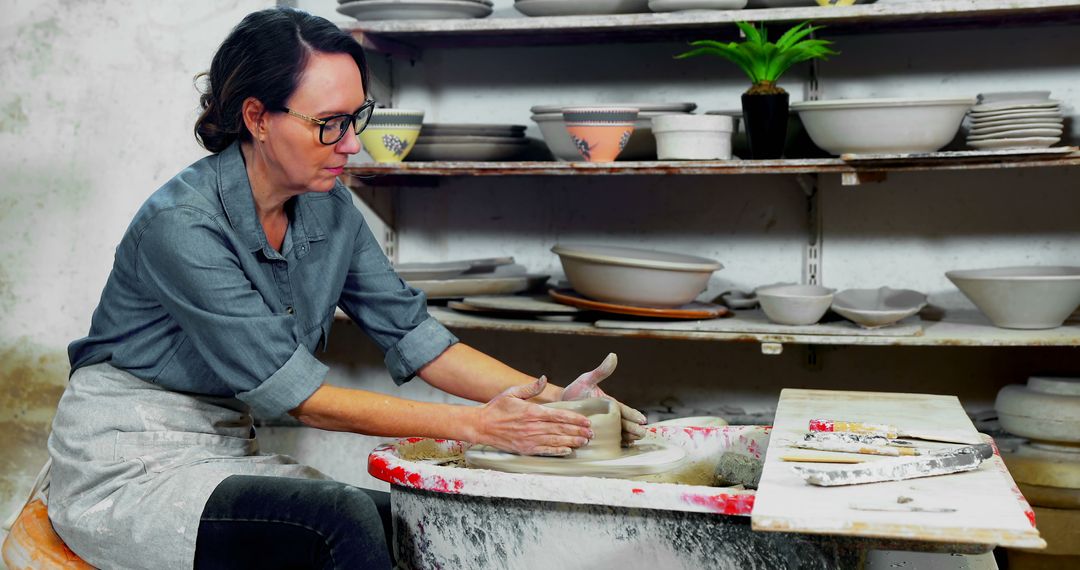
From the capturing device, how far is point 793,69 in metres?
2.97

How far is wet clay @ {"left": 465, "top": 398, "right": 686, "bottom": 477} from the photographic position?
176 cm

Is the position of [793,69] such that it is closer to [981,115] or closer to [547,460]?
[981,115]

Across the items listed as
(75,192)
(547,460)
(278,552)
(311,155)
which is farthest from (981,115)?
(75,192)

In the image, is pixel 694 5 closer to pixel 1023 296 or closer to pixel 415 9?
pixel 415 9

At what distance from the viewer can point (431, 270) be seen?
3.00 metres

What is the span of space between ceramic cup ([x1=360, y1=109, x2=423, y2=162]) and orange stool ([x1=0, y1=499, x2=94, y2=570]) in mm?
1313

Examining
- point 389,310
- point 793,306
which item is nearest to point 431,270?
point 389,310

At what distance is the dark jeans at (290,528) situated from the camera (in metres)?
1.57

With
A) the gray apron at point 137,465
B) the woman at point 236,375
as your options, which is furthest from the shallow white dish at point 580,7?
the gray apron at point 137,465

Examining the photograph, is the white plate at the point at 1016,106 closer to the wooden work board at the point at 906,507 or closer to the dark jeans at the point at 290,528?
the wooden work board at the point at 906,507

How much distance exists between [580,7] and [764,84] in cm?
51

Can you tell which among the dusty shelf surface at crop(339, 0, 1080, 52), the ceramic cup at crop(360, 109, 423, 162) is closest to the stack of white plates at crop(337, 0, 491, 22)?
the dusty shelf surface at crop(339, 0, 1080, 52)

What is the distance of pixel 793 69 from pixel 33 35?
2194mm

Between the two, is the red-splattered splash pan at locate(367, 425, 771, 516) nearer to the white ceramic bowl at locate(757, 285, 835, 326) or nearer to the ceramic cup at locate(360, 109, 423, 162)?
the white ceramic bowl at locate(757, 285, 835, 326)
